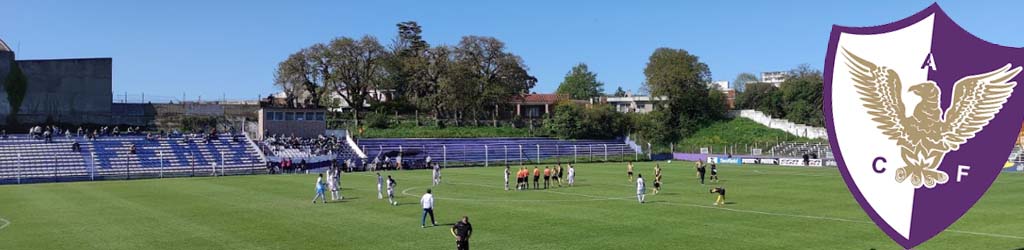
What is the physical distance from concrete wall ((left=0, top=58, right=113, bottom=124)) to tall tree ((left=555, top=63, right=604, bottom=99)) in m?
104

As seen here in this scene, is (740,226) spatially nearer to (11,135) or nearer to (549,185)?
(549,185)

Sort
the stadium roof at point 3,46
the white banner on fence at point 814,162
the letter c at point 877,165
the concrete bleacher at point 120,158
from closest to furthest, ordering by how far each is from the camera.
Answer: the letter c at point 877,165 < the concrete bleacher at point 120,158 < the stadium roof at point 3,46 < the white banner on fence at point 814,162

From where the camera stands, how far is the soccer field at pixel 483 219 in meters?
22.4

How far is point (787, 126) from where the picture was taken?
3967 inches

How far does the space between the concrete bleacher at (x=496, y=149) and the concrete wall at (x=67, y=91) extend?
23644 mm

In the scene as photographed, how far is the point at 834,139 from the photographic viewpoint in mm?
14227

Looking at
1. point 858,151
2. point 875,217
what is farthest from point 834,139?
point 875,217

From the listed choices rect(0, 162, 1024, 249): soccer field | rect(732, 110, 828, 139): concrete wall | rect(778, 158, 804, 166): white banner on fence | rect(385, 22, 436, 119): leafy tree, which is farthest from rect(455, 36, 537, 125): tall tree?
rect(0, 162, 1024, 249): soccer field

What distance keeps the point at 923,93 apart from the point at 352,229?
17.2m

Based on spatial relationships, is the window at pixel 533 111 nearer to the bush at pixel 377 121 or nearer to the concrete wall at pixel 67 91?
the bush at pixel 377 121

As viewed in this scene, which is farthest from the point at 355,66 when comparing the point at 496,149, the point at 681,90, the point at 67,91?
the point at 681,90

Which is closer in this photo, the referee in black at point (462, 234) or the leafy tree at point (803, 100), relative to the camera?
the referee in black at point (462, 234)

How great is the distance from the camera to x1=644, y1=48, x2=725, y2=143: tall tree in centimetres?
10244

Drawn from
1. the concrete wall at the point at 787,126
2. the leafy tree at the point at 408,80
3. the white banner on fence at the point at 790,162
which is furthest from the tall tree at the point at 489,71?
the white banner on fence at the point at 790,162
